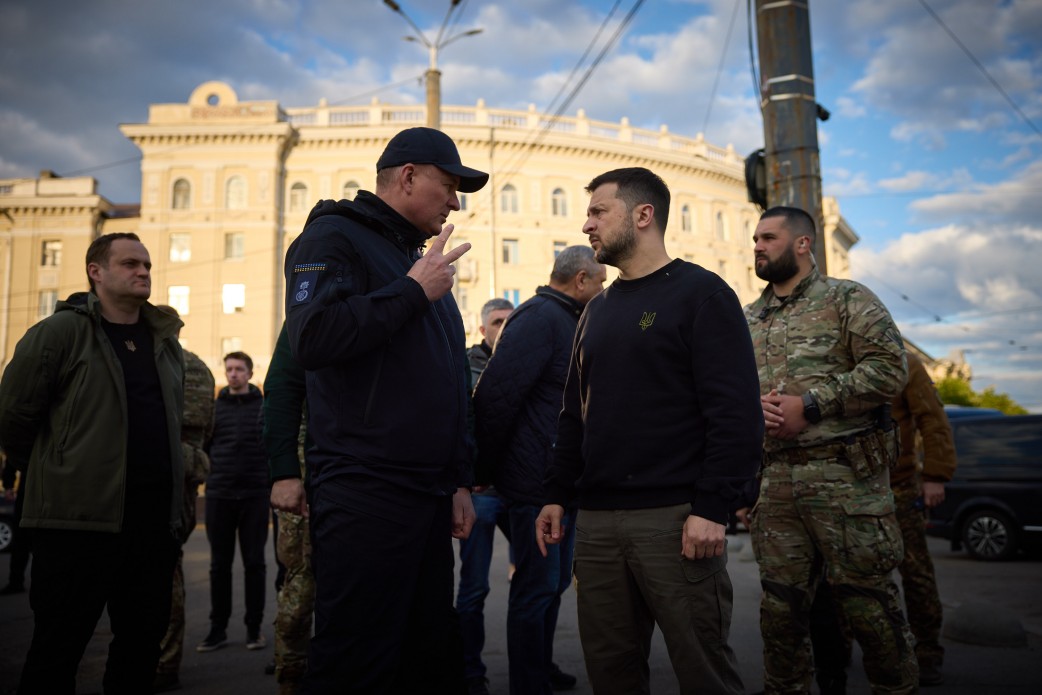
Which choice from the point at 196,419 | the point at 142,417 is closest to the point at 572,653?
the point at 196,419

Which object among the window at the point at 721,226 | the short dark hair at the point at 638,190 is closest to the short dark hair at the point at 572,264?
the short dark hair at the point at 638,190

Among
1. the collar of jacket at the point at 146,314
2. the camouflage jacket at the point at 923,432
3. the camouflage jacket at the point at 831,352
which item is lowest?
the camouflage jacket at the point at 923,432

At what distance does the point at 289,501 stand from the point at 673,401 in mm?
1600

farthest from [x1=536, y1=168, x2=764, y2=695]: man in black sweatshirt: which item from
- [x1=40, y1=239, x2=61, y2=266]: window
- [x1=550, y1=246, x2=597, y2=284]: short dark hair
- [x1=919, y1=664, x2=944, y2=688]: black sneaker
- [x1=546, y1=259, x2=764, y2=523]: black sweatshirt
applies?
[x1=40, y1=239, x2=61, y2=266]: window

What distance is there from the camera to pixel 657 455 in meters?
2.82

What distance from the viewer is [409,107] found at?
4234 centimetres

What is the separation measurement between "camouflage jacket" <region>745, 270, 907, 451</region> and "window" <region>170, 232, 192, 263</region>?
138ft

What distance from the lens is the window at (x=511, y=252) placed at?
4388 centimetres

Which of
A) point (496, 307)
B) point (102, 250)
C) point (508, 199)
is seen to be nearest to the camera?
point (102, 250)

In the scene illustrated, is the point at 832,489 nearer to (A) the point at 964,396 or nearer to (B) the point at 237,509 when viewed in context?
(B) the point at 237,509

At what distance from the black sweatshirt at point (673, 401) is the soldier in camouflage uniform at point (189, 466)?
2891 mm

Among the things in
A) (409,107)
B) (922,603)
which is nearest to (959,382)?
(409,107)

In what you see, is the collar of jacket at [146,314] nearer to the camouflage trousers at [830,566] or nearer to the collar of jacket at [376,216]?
the collar of jacket at [376,216]

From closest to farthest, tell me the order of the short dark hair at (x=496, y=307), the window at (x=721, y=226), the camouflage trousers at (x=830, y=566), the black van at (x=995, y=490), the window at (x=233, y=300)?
the camouflage trousers at (x=830, y=566) → the short dark hair at (x=496, y=307) → the black van at (x=995, y=490) → the window at (x=233, y=300) → the window at (x=721, y=226)
